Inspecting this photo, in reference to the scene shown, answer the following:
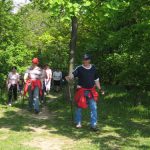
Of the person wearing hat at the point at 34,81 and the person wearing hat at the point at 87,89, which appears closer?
the person wearing hat at the point at 87,89

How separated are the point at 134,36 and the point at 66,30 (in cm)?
1869

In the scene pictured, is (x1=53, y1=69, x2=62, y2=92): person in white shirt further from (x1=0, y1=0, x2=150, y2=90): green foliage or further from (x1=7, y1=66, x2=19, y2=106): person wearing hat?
(x1=7, y1=66, x2=19, y2=106): person wearing hat

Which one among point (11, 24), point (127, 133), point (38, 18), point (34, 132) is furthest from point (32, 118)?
point (38, 18)

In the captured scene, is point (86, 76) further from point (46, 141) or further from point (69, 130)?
point (46, 141)

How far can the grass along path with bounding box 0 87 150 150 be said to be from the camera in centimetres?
1002

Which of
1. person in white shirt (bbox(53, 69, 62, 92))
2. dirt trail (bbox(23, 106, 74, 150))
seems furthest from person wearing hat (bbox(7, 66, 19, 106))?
person in white shirt (bbox(53, 69, 62, 92))

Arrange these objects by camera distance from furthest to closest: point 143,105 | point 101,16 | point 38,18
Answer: point 38,18, point 143,105, point 101,16

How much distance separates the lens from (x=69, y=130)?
38.8ft

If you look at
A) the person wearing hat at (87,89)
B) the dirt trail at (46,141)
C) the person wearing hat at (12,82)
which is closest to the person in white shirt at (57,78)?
the person wearing hat at (12,82)

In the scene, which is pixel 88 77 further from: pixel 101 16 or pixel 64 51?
pixel 64 51

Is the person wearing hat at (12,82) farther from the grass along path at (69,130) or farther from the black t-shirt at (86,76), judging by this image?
the black t-shirt at (86,76)

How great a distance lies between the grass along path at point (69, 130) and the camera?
1002 cm

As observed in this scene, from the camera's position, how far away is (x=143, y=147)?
996cm

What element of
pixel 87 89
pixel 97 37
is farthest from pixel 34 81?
pixel 97 37
